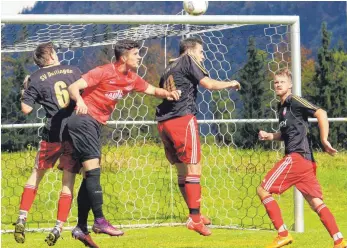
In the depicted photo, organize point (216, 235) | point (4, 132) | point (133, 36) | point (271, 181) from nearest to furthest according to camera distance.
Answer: point (271, 181)
point (216, 235)
point (133, 36)
point (4, 132)

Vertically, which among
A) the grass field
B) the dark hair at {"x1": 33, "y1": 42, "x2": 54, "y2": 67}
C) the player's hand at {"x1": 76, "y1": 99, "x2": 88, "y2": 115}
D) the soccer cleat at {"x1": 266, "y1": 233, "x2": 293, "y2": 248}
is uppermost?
the dark hair at {"x1": 33, "y1": 42, "x2": 54, "y2": 67}

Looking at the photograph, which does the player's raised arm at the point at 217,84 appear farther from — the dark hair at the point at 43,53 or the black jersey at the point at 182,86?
the dark hair at the point at 43,53

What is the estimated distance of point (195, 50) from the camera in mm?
10039

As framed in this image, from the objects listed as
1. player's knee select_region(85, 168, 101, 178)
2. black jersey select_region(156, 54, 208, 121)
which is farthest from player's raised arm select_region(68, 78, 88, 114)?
black jersey select_region(156, 54, 208, 121)

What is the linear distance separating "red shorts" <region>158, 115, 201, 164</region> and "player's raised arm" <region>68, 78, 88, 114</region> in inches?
44.5

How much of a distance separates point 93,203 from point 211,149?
530cm

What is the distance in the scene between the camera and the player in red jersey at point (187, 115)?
9648 millimetres

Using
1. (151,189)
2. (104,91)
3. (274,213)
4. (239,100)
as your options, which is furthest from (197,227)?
(239,100)

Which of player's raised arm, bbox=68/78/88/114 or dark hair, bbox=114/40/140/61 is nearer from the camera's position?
player's raised arm, bbox=68/78/88/114

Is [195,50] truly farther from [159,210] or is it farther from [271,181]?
[159,210]

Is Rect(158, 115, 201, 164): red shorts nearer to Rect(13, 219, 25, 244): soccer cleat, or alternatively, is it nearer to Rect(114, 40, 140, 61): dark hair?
Rect(114, 40, 140, 61): dark hair

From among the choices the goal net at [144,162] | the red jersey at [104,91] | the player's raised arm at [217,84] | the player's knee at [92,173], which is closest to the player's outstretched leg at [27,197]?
the player's knee at [92,173]

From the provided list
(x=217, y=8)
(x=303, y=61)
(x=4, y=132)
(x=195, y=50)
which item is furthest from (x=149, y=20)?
(x=217, y=8)

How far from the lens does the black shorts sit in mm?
9180
